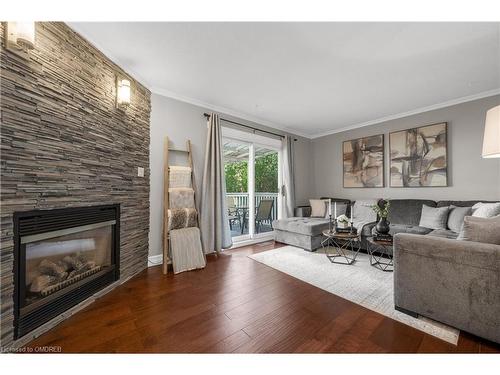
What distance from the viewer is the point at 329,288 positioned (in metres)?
2.21

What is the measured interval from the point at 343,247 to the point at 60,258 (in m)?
3.74

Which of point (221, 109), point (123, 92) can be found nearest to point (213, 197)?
point (221, 109)

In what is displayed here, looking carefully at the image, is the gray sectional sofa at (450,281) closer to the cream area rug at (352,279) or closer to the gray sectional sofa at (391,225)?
the cream area rug at (352,279)

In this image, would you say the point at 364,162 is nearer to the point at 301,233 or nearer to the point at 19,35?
the point at 301,233

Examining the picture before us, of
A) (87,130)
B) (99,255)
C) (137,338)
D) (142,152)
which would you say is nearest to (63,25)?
(87,130)

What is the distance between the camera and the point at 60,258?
182 cm

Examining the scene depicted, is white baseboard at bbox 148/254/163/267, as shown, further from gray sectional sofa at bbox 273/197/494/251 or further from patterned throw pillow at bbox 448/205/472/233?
patterned throw pillow at bbox 448/205/472/233

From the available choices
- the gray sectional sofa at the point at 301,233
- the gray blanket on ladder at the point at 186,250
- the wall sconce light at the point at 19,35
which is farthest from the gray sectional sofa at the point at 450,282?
the wall sconce light at the point at 19,35

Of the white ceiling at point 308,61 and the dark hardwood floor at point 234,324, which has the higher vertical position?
the white ceiling at point 308,61

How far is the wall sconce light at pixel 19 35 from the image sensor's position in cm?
131

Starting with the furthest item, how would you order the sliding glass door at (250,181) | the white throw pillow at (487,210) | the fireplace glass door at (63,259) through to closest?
1. the sliding glass door at (250,181)
2. the white throw pillow at (487,210)
3. the fireplace glass door at (63,259)

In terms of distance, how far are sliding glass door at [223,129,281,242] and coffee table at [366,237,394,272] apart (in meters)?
1.98

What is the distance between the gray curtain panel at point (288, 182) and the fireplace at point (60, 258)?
316 centimetres
